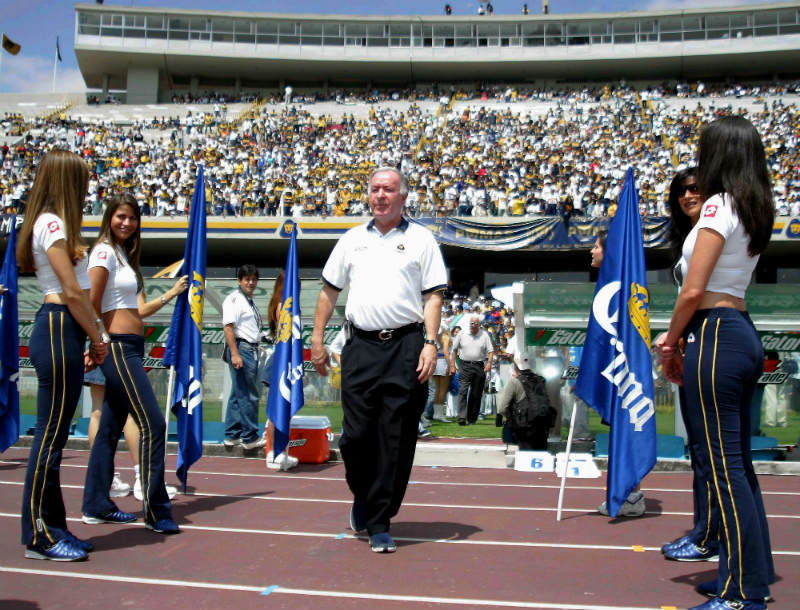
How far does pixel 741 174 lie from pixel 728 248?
33 cm

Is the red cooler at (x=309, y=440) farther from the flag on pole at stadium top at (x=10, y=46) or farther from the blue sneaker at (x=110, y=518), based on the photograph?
the flag on pole at stadium top at (x=10, y=46)

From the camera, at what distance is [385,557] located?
4273 mm

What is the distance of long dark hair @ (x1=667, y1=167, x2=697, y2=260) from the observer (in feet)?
15.4

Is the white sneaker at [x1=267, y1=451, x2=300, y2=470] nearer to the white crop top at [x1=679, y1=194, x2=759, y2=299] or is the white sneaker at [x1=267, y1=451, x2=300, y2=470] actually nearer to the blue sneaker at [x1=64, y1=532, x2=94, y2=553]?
the blue sneaker at [x1=64, y1=532, x2=94, y2=553]

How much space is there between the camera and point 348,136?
39406 millimetres

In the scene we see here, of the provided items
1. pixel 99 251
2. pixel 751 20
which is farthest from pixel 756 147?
pixel 751 20

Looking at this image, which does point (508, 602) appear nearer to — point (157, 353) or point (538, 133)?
point (157, 353)

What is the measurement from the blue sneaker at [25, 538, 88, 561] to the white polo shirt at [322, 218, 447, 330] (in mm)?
1895

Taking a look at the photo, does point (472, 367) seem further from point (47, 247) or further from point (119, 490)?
point (47, 247)

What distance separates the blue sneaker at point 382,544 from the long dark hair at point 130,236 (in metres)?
2.17

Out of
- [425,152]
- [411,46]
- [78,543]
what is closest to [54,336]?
[78,543]

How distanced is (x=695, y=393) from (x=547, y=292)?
6.01 m

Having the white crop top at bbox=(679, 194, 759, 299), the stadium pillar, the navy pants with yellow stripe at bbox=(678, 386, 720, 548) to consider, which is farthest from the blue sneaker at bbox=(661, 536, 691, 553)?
the stadium pillar

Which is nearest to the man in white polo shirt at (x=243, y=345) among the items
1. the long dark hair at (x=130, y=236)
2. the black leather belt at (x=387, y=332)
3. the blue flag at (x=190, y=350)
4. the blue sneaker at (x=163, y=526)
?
the blue flag at (x=190, y=350)
